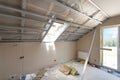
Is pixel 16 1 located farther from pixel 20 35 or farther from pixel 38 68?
pixel 38 68

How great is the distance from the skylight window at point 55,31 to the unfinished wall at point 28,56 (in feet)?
0.95

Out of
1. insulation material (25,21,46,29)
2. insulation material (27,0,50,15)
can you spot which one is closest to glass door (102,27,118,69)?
insulation material (25,21,46,29)

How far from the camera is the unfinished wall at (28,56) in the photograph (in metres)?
3.02

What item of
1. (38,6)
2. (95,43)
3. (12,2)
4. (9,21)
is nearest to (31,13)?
(38,6)

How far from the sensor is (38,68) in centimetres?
398

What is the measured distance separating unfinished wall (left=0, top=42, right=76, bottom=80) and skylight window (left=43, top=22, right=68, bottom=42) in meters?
0.29

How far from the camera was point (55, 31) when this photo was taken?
4.11 m

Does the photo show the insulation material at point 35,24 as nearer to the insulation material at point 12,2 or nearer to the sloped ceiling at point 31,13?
the sloped ceiling at point 31,13

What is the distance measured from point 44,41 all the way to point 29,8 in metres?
2.12

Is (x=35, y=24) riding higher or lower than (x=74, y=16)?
lower

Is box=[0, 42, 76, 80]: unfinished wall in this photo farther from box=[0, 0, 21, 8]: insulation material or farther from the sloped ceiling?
box=[0, 0, 21, 8]: insulation material

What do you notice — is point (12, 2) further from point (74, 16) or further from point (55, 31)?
point (55, 31)

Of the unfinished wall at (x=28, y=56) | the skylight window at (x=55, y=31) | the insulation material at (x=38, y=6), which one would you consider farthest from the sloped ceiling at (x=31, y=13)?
the skylight window at (x=55, y=31)

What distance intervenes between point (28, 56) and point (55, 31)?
1.54 metres
